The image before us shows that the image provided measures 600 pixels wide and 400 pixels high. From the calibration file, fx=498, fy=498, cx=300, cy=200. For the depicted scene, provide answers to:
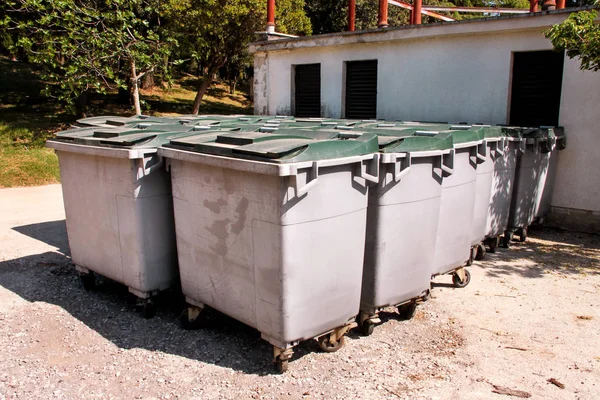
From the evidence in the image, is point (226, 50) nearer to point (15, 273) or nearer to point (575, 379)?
point (15, 273)

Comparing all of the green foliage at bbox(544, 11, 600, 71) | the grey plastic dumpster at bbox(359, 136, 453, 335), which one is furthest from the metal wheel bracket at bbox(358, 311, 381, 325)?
the green foliage at bbox(544, 11, 600, 71)

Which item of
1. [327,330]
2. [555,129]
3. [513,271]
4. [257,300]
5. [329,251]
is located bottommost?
[513,271]

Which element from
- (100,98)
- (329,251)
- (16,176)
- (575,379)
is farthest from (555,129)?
(100,98)

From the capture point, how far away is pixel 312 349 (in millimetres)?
4070

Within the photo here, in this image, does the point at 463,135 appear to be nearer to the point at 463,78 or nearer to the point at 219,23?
the point at 463,78

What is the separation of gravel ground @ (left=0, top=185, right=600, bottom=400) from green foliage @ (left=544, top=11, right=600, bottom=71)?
273cm

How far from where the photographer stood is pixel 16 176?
39.1ft

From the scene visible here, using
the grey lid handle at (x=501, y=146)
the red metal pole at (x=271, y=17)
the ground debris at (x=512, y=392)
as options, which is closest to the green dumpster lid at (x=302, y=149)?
the ground debris at (x=512, y=392)

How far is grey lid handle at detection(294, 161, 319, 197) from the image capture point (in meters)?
3.39

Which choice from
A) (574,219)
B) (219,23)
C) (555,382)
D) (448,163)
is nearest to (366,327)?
(555,382)

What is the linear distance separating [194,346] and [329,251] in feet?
4.76

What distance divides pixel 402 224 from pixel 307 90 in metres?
8.42

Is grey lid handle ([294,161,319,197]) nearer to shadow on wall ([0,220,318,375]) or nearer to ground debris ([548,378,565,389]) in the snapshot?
shadow on wall ([0,220,318,375])

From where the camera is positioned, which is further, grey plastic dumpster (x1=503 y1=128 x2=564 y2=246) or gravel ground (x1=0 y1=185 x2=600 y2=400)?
grey plastic dumpster (x1=503 y1=128 x2=564 y2=246)
